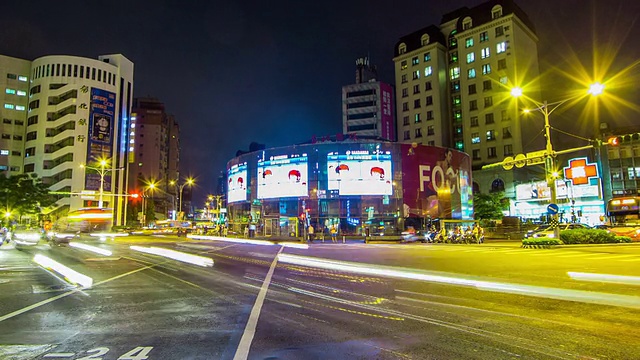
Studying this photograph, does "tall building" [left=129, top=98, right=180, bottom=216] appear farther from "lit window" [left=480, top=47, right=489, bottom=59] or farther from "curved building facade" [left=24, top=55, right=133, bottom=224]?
"lit window" [left=480, top=47, right=489, bottom=59]

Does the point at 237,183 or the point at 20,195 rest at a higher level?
the point at 237,183

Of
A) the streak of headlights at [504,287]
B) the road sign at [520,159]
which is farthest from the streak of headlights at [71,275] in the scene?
the road sign at [520,159]

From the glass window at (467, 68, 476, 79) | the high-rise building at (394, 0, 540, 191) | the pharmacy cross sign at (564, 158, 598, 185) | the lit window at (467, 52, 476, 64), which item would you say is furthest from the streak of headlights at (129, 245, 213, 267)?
the lit window at (467, 52, 476, 64)

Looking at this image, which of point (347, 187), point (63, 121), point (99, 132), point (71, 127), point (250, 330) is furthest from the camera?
point (99, 132)

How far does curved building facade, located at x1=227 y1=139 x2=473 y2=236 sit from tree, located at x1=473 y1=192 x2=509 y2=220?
13025 millimetres

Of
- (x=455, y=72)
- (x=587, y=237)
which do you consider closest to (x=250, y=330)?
(x=587, y=237)

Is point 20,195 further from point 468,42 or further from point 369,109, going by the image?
point 468,42

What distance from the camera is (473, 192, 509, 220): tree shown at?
2442 inches

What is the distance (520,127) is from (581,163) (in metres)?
45.8

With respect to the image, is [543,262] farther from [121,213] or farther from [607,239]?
Answer: [121,213]

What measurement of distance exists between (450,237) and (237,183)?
31.4m

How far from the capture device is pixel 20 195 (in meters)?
57.6

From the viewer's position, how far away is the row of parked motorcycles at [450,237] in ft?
115

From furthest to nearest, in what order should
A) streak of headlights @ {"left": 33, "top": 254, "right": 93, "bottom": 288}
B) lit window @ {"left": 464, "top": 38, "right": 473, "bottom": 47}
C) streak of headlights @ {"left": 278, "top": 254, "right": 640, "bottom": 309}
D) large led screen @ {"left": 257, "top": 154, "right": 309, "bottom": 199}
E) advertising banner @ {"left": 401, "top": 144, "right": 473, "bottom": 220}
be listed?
lit window @ {"left": 464, "top": 38, "right": 473, "bottom": 47} → advertising banner @ {"left": 401, "top": 144, "right": 473, "bottom": 220} → large led screen @ {"left": 257, "top": 154, "right": 309, "bottom": 199} → streak of headlights @ {"left": 33, "top": 254, "right": 93, "bottom": 288} → streak of headlights @ {"left": 278, "top": 254, "right": 640, "bottom": 309}
